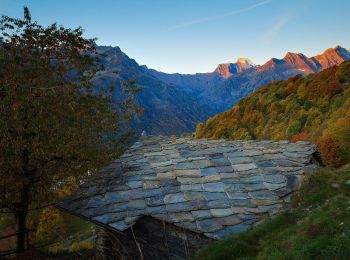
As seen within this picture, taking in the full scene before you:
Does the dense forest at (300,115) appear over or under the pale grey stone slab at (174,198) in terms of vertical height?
over

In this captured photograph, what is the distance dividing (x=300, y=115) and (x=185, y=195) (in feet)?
99.4

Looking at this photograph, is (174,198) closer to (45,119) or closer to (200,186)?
(200,186)

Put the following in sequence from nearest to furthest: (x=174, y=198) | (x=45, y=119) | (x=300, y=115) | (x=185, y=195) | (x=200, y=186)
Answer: (x=174, y=198)
(x=185, y=195)
(x=200, y=186)
(x=45, y=119)
(x=300, y=115)

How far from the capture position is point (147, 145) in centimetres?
1474

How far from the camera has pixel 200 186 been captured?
9.89 m

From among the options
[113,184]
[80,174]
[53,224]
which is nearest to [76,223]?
[53,224]

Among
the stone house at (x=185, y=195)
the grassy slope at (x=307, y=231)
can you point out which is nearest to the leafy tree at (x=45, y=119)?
the stone house at (x=185, y=195)

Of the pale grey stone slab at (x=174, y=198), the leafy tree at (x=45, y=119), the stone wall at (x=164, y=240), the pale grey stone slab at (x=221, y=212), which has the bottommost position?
the stone wall at (x=164, y=240)

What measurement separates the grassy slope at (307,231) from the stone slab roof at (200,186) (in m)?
0.65

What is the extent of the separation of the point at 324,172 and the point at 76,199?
280 inches

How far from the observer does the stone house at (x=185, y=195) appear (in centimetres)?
820

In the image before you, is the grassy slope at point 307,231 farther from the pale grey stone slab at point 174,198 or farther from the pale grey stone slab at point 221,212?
the pale grey stone slab at point 174,198

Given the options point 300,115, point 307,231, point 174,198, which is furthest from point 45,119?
point 300,115

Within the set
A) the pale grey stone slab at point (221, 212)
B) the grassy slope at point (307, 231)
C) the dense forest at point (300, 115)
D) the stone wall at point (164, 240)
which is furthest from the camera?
the dense forest at point (300, 115)
